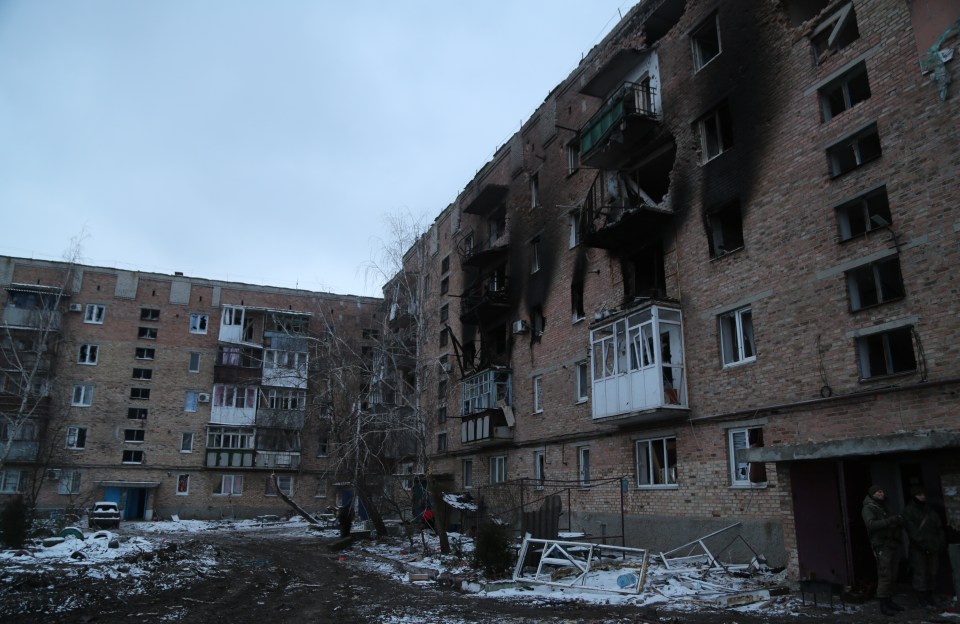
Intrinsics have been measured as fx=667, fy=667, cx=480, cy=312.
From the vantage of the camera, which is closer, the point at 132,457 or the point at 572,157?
the point at 572,157

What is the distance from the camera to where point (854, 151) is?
13.9 meters

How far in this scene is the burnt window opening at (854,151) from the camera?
13.5 m

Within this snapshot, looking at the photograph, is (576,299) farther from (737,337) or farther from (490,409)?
(737,337)

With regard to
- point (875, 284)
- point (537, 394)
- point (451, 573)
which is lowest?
point (451, 573)

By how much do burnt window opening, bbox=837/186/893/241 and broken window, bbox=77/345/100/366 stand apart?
42.2 metres

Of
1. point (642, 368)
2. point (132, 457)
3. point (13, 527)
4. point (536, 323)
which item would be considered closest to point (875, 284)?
point (642, 368)

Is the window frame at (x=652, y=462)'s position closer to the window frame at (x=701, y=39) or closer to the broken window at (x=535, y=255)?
the broken window at (x=535, y=255)

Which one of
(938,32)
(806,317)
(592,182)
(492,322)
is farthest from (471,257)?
(938,32)

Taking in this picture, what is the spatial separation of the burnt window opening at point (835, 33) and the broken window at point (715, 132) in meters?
2.66

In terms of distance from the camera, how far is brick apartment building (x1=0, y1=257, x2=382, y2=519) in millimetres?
39656

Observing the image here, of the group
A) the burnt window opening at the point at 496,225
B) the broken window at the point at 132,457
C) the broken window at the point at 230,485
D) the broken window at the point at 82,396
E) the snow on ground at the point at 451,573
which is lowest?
the snow on ground at the point at 451,573

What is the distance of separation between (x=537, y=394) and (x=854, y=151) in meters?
13.8

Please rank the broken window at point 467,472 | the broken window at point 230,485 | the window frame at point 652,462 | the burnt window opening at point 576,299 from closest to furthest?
the window frame at point 652,462 < the burnt window opening at point 576,299 < the broken window at point 467,472 < the broken window at point 230,485

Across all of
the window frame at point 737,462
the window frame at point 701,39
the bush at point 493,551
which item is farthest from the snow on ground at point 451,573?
the window frame at point 701,39
